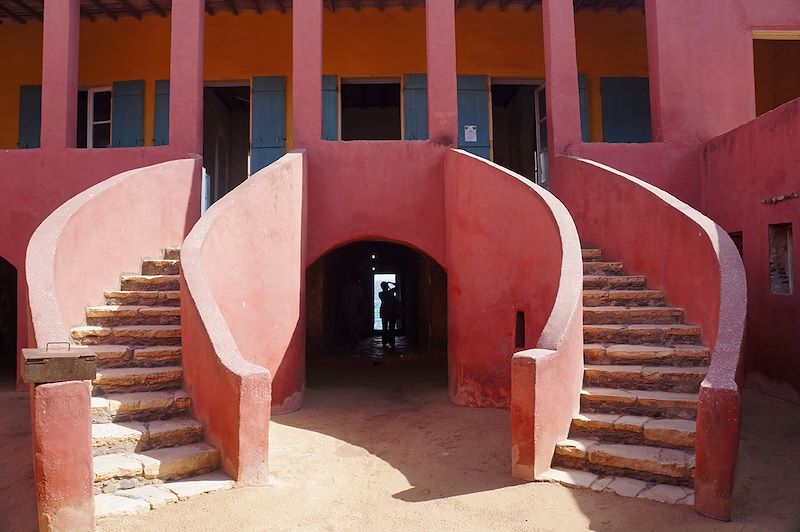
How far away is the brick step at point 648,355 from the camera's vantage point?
546 cm

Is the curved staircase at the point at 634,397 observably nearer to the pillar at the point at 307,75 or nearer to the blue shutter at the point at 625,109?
the pillar at the point at 307,75

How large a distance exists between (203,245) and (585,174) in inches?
185

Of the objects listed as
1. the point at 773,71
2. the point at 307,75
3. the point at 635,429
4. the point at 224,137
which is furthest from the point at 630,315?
the point at 224,137

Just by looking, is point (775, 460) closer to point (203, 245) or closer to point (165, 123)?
point (203, 245)

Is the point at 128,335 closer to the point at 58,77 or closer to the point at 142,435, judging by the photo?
the point at 142,435

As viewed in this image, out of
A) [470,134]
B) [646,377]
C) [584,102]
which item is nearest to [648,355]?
[646,377]

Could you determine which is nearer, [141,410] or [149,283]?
[141,410]

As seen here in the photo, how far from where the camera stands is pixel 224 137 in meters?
15.8

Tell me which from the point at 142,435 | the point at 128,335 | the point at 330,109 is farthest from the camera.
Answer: the point at 330,109

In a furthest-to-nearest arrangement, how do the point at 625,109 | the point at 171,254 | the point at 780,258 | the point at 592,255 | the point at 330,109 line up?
the point at 625,109
the point at 330,109
the point at 171,254
the point at 592,255
the point at 780,258

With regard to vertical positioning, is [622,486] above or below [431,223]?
below

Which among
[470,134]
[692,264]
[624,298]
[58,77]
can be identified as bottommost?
[624,298]

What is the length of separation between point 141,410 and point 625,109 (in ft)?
30.5

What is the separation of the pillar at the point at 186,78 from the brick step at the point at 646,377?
5.99m
